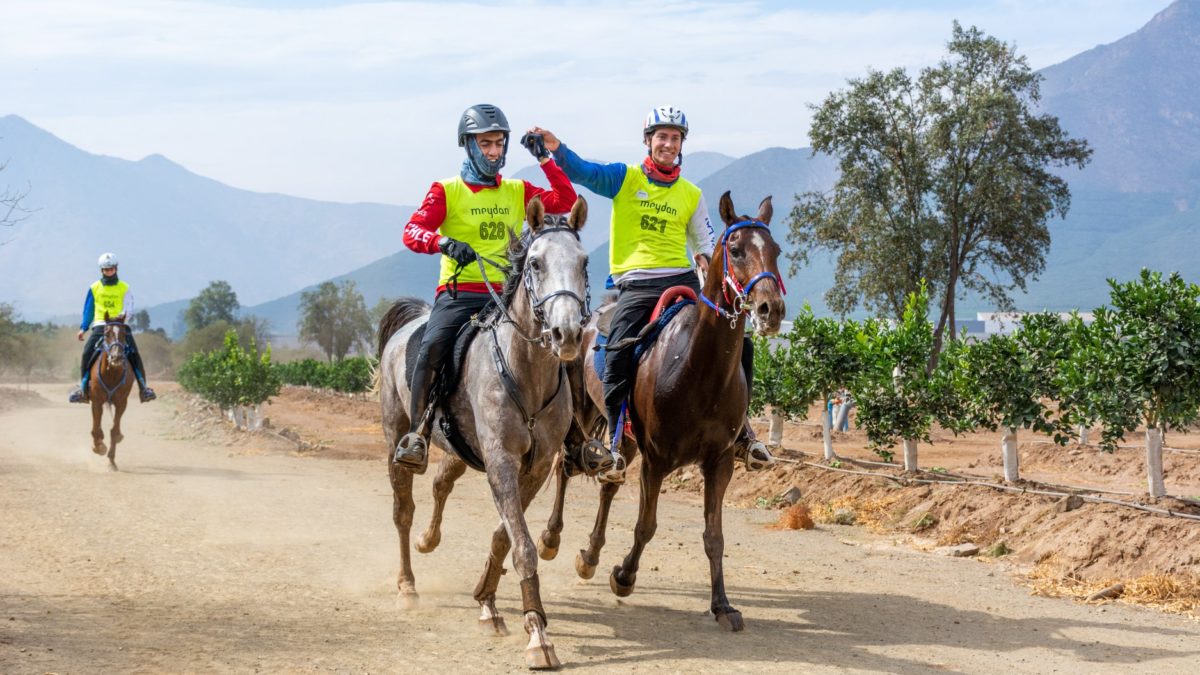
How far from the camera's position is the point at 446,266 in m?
8.73

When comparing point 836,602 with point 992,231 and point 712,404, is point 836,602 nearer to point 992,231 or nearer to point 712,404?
point 712,404

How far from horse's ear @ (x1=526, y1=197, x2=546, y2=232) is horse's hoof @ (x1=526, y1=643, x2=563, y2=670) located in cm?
263

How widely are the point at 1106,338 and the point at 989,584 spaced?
3.73m

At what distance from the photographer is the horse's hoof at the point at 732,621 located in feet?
26.6

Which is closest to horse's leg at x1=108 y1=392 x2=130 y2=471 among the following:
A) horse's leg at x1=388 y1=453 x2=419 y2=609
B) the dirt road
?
the dirt road

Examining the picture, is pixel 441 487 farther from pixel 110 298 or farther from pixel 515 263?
pixel 110 298

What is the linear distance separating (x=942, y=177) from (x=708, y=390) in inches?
1505

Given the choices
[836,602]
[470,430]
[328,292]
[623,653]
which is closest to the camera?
[623,653]

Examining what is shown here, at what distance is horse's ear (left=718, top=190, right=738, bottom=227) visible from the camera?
26.9ft

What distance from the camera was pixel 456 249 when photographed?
25.5ft

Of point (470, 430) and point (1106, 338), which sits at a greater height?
point (1106, 338)

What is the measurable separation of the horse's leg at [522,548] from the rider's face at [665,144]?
2.97 m

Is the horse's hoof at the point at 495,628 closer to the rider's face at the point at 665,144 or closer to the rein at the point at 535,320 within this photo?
the rein at the point at 535,320

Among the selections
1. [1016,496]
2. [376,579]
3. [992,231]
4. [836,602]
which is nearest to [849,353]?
[1016,496]
